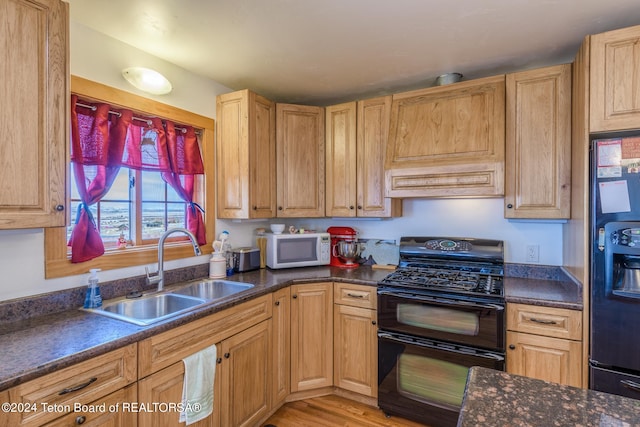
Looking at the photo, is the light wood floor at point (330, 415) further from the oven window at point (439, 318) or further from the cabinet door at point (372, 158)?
the cabinet door at point (372, 158)

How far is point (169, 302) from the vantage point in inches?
77.6

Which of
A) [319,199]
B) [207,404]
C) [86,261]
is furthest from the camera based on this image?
[319,199]

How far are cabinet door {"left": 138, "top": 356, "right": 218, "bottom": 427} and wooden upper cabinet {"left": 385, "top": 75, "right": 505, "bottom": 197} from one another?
1.82m

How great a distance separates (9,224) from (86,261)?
2.01ft

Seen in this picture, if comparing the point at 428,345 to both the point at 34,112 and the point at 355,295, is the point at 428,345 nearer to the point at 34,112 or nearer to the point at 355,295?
the point at 355,295

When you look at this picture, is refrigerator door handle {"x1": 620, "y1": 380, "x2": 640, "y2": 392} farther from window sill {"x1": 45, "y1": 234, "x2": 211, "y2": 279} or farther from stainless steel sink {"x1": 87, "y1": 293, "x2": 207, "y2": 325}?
window sill {"x1": 45, "y1": 234, "x2": 211, "y2": 279}

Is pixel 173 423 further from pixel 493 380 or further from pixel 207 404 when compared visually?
pixel 493 380

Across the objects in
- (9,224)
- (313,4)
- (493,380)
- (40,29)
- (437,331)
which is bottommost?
(437,331)

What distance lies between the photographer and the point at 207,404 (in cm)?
162

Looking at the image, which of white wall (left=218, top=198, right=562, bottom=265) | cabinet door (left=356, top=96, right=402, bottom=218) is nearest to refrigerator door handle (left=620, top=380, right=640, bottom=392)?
white wall (left=218, top=198, right=562, bottom=265)

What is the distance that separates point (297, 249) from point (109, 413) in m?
1.68

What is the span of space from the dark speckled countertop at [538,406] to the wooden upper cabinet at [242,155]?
1.93m

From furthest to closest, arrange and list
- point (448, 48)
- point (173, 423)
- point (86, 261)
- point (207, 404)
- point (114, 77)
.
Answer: point (448, 48) → point (114, 77) → point (86, 261) → point (207, 404) → point (173, 423)

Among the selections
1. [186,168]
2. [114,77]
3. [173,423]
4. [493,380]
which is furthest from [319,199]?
[493,380]
